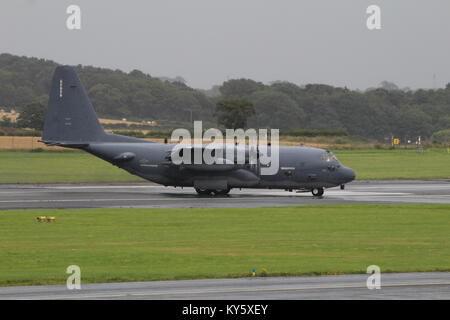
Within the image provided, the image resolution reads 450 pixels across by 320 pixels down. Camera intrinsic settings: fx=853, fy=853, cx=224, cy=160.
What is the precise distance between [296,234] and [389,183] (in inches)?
1376

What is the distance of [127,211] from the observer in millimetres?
42281

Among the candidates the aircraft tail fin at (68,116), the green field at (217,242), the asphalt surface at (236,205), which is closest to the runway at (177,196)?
the asphalt surface at (236,205)

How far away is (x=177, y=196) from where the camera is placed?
5300 cm

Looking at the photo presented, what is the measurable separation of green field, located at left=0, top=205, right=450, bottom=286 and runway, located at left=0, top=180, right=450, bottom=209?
3.69m

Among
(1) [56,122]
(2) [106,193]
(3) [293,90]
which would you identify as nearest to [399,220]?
(2) [106,193]

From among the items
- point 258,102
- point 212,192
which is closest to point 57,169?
point 212,192

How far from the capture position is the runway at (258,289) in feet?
64.8

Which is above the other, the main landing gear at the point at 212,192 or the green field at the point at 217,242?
the main landing gear at the point at 212,192

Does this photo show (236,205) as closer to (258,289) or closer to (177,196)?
(177,196)

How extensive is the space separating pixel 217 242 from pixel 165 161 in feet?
72.3

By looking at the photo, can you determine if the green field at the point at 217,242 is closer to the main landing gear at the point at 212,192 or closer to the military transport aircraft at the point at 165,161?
the military transport aircraft at the point at 165,161

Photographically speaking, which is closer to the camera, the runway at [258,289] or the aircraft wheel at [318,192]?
the runway at [258,289]

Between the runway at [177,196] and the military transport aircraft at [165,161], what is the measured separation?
931mm
